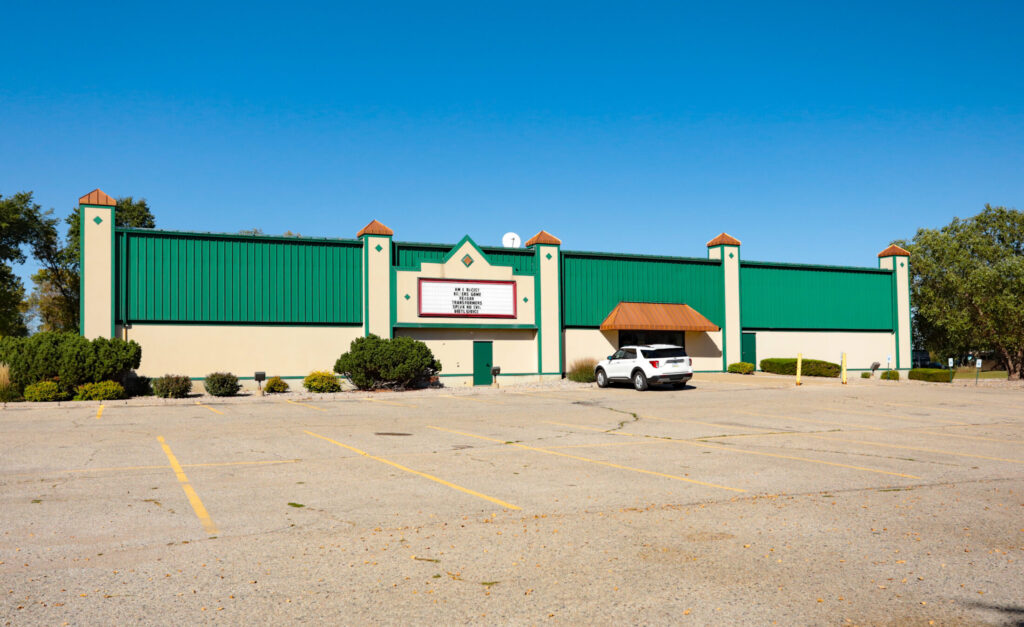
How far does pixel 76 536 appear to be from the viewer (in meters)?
6.61

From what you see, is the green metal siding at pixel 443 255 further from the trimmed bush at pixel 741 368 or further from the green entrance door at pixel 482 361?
the trimmed bush at pixel 741 368

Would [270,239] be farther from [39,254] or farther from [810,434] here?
[39,254]

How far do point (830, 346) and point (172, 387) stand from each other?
32.0 metres

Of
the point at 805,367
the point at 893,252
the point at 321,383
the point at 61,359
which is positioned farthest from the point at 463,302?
the point at 893,252

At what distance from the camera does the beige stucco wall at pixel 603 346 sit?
113 feet

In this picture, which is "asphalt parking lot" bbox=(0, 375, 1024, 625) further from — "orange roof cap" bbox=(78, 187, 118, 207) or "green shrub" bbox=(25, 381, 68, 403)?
"orange roof cap" bbox=(78, 187, 118, 207)

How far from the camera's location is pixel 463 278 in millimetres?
32312

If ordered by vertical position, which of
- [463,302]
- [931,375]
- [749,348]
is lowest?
[931,375]

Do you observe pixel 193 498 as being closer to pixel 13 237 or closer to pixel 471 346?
pixel 471 346

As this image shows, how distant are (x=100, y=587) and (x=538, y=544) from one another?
3.33 meters

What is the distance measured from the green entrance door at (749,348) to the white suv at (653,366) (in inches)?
430

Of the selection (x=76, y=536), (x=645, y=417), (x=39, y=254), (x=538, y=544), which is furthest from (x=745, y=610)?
(x=39, y=254)

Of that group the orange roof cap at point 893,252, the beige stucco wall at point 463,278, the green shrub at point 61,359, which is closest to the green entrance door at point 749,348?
the orange roof cap at point 893,252

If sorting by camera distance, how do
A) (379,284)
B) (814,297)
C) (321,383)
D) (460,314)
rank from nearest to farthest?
(321,383)
(379,284)
(460,314)
(814,297)
